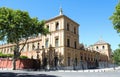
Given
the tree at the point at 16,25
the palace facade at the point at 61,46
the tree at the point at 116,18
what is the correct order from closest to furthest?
the tree at the point at 116,18 < the tree at the point at 16,25 < the palace facade at the point at 61,46

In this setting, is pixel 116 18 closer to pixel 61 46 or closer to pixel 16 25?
pixel 16 25

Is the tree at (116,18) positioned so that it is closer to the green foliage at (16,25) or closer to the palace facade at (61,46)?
the green foliage at (16,25)

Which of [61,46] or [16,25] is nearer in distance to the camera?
[16,25]

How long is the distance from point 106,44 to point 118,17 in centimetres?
5615

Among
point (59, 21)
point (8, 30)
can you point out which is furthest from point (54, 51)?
point (8, 30)

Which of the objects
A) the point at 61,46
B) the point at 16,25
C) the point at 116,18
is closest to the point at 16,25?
the point at 16,25

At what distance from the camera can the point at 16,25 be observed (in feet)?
108

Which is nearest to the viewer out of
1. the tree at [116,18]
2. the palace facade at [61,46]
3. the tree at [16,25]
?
the tree at [116,18]

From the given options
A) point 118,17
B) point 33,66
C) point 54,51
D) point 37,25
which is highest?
point 37,25

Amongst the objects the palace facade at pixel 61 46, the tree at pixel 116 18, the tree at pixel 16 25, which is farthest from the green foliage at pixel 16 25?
the tree at pixel 116 18

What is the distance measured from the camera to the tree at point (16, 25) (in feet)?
106

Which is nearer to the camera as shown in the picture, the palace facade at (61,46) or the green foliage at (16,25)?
the green foliage at (16,25)

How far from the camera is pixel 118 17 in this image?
62.9 feet

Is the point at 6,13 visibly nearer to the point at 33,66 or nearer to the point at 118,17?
the point at 33,66
